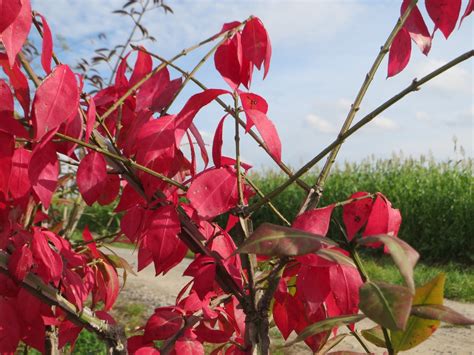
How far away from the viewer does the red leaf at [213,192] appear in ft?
2.06

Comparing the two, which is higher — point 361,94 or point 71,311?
point 361,94

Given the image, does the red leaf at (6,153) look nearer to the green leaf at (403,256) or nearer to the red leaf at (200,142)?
the red leaf at (200,142)

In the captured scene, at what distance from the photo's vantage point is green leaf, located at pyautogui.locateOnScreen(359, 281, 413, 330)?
16.0 inches

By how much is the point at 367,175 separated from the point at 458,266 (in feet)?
7.99

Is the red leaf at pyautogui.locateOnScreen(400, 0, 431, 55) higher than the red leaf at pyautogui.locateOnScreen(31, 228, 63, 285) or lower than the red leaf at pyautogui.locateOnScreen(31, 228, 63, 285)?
higher

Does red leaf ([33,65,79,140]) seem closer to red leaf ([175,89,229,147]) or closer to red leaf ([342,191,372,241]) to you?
red leaf ([175,89,229,147])

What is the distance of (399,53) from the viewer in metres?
0.76

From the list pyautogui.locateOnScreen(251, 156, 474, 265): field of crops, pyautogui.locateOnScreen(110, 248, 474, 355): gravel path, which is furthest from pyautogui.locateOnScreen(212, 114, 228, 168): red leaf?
pyautogui.locateOnScreen(251, 156, 474, 265): field of crops

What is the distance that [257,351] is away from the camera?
2.31ft

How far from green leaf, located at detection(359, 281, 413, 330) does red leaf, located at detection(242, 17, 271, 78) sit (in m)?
0.38

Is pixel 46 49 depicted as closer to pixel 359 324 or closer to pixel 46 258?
pixel 46 258

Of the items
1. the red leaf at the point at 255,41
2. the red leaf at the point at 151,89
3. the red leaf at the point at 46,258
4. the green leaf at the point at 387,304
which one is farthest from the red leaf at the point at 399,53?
the red leaf at the point at 46,258

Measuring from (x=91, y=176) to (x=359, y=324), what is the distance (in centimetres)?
278

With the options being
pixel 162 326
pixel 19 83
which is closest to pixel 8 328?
pixel 162 326
